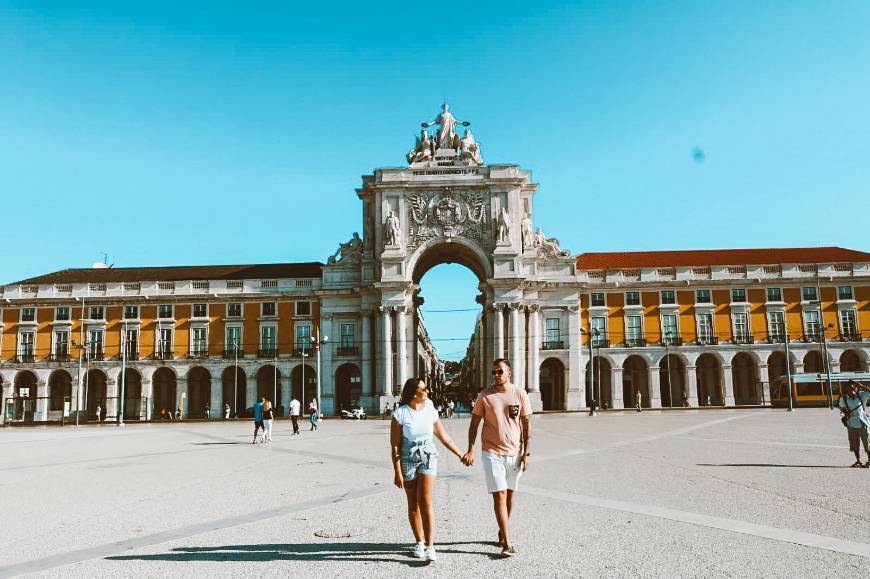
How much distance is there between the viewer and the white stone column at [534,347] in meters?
63.6

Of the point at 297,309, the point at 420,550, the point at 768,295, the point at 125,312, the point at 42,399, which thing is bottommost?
the point at 420,550

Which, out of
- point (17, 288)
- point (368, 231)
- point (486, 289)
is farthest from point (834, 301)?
point (17, 288)

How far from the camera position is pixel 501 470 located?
27.7ft

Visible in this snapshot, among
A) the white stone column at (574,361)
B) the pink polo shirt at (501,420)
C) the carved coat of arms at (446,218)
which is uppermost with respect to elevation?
the carved coat of arms at (446,218)

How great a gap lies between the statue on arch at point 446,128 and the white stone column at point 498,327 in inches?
680

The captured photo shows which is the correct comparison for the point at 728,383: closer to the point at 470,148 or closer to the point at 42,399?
the point at 470,148

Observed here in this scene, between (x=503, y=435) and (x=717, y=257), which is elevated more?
(x=717, y=257)

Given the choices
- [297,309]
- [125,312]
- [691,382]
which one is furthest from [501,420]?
[125,312]

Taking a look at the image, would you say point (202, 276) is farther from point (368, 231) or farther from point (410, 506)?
point (410, 506)

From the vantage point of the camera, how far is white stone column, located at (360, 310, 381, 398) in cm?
6481

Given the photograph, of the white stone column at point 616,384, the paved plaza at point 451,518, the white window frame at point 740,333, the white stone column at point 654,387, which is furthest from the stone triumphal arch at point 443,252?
the paved plaza at point 451,518

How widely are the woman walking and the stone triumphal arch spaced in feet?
177

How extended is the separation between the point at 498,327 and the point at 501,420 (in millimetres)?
54283

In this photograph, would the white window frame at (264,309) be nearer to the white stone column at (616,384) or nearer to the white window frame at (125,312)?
the white window frame at (125,312)
